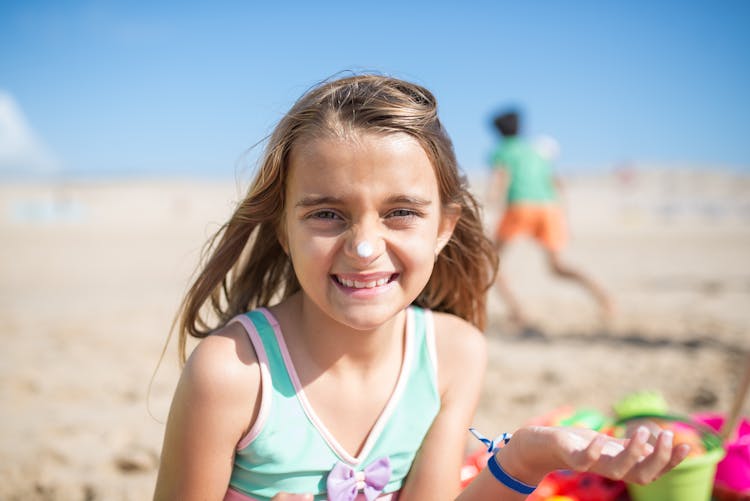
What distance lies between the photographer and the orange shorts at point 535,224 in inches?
238

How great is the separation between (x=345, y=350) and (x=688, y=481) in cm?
118

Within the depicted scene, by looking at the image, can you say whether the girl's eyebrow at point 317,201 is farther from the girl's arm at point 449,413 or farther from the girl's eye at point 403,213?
the girl's arm at point 449,413

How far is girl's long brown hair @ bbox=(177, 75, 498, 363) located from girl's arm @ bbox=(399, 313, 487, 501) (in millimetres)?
229

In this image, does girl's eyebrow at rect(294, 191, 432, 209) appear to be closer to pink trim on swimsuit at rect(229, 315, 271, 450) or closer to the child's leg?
pink trim on swimsuit at rect(229, 315, 271, 450)

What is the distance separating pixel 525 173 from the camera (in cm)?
607

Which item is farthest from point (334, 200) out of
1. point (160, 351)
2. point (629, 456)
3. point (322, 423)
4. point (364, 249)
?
point (160, 351)

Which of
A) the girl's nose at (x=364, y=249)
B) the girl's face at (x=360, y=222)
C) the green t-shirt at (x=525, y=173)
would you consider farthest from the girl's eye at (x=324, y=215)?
the green t-shirt at (x=525, y=173)

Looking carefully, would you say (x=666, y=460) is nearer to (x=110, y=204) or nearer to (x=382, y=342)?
(x=382, y=342)

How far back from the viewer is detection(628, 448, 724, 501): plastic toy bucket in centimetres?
183

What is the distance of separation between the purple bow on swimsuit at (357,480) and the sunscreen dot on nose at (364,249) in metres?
0.60

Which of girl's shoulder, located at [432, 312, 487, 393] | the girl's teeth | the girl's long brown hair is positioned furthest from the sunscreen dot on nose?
girl's shoulder, located at [432, 312, 487, 393]

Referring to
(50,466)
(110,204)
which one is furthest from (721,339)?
(110,204)

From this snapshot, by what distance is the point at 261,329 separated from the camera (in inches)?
66.1

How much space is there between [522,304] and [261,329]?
5.64 meters
